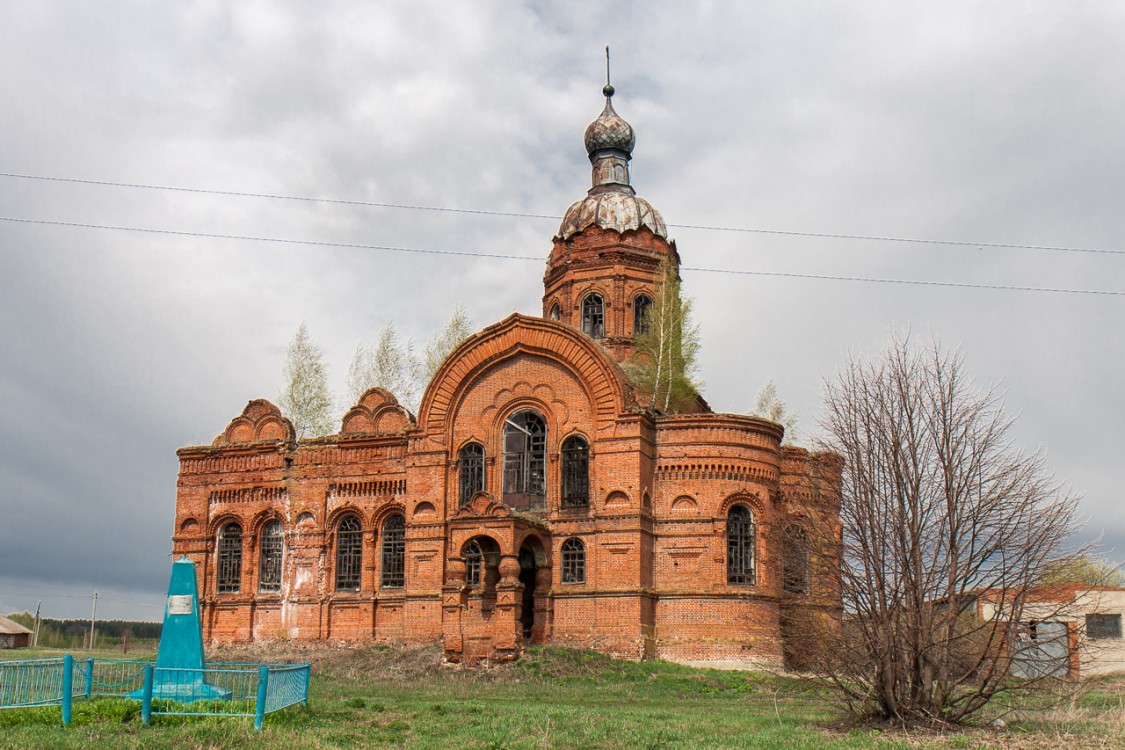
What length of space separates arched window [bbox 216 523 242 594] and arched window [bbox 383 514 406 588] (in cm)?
470

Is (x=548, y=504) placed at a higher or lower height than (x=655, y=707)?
higher

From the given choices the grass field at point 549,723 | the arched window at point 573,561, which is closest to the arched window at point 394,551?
the arched window at point 573,561

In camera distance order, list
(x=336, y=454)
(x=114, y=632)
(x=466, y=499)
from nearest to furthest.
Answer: (x=466, y=499)
(x=336, y=454)
(x=114, y=632)

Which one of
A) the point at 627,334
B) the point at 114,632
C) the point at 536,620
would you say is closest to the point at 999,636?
the point at 536,620

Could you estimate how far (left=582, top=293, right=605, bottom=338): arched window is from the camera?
34.4 metres

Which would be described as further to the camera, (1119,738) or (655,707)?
(655,707)

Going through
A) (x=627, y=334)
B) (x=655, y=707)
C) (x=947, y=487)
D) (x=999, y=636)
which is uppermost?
(x=627, y=334)

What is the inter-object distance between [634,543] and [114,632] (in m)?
51.8

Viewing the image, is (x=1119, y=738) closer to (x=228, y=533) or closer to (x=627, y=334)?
(x=627, y=334)

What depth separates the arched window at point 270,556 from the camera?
3177 centimetres

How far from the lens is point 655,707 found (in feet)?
65.2

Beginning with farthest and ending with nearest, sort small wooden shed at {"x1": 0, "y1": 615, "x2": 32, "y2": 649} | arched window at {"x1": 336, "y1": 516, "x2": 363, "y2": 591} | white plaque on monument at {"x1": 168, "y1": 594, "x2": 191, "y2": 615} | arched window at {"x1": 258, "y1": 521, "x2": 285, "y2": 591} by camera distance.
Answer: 1. small wooden shed at {"x1": 0, "y1": 615, "x2": 32, "y2": 649}
2. arched window at {"x1": 258, "y1": 521, "x2": 285, "y2": 591}
3. arched window at {"x1": 336, "y1": 516, "x2": 363, "y2": 591}
4. white plaque on monument at {"x1": 168, "y1": 594, "x2": 191, "y2": 615}

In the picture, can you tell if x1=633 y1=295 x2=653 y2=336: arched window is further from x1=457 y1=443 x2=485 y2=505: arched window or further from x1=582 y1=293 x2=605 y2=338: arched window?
x1=457 y1=443 x2=485 y2=505: arched window

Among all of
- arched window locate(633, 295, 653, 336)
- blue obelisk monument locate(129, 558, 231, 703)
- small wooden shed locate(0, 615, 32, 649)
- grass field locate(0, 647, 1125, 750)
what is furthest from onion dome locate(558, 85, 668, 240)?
small wooden shed locate(0, 615, 32, 649)
